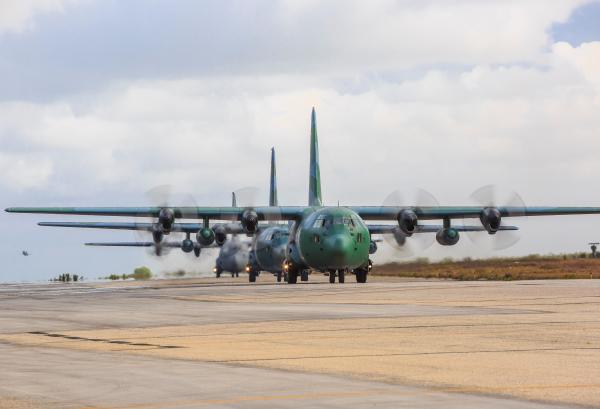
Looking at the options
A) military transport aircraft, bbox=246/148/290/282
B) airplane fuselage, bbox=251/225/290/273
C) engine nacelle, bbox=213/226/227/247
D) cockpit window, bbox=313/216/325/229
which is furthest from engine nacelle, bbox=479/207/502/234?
engine nacelle, bbox=213/226/227/247

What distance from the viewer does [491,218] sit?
64125mm

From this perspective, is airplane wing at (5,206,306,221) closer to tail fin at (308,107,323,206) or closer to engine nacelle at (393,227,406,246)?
tail fin at (308,107,323,206)

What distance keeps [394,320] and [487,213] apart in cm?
4043

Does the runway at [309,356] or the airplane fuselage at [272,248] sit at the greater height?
the airplane fuselage at [272,248]

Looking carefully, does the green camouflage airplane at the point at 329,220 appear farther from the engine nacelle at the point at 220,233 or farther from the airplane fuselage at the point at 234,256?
the airplane fuselage at the point at 234,256

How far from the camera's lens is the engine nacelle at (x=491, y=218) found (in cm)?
6400

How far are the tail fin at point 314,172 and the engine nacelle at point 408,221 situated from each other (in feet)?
23.3

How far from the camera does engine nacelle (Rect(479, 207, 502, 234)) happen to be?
64000 mm

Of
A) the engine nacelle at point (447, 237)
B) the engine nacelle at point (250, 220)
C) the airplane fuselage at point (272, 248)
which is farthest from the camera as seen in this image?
the airplane fuselage at point (272, 248)

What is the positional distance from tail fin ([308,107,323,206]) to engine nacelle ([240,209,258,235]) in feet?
20.1

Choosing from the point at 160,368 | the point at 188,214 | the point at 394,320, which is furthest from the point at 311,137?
the point at 160,368

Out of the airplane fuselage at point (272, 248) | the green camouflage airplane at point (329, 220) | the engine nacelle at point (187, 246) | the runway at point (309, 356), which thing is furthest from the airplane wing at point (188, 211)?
the engine nacelle at point (187, 246)

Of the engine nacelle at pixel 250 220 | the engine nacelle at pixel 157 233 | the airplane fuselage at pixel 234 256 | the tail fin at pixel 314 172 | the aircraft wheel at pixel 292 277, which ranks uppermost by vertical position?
the tail fin at pixel 314 172

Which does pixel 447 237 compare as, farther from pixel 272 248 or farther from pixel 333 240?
pixel 272 248
